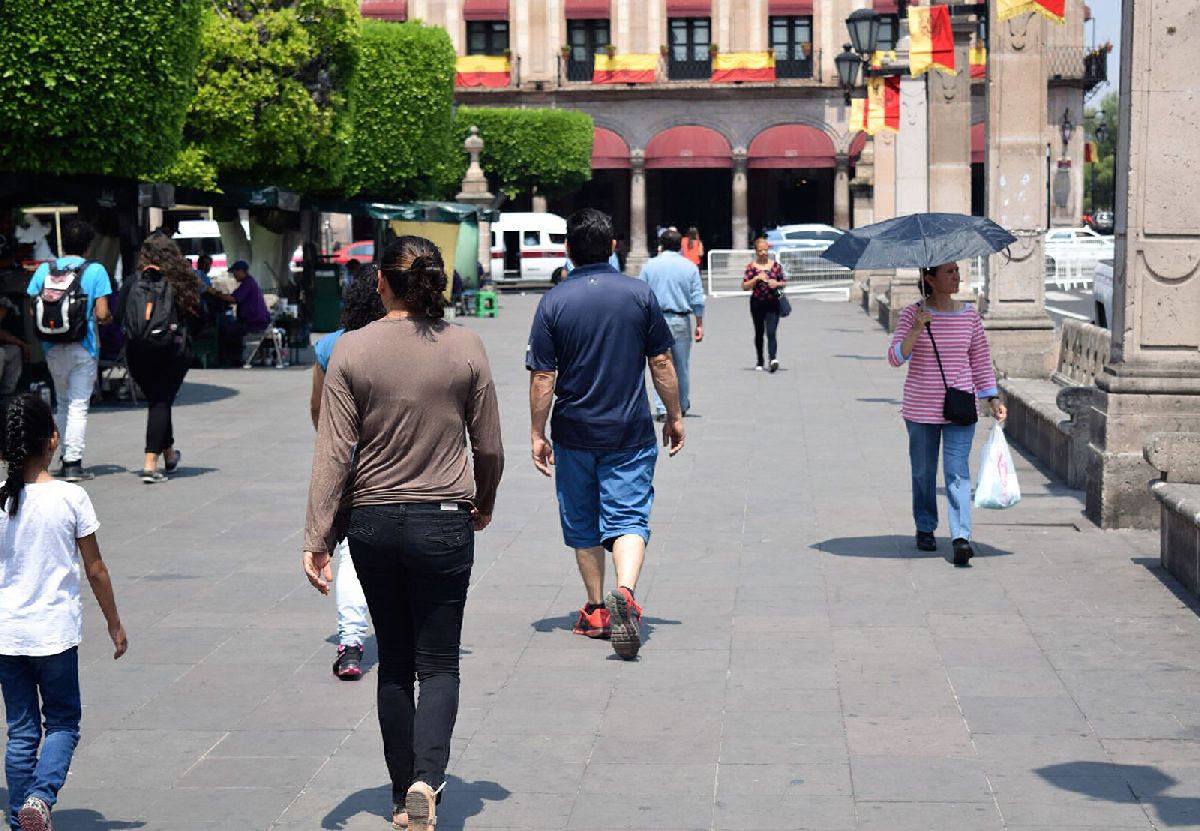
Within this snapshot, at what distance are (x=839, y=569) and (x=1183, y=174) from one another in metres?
2.98

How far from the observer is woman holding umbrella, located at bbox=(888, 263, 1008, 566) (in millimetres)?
9570

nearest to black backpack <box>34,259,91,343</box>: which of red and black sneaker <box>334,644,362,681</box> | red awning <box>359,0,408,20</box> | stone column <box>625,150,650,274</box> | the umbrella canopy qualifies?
the umbrella canopy

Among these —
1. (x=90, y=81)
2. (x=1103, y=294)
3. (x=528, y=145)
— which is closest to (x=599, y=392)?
(x=90, y=81)

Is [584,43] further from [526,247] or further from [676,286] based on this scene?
[676,286]

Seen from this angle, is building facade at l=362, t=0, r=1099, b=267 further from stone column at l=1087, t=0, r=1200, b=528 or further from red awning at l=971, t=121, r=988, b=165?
stone column at l=1087, t=0, r=1200, b=528

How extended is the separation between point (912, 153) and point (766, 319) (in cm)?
763

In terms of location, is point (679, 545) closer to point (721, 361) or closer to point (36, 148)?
point (36, 148)

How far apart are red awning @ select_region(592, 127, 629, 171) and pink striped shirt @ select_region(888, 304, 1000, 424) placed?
55303mm

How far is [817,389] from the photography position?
2000 centimetres

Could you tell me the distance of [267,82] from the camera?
25000 millimetres

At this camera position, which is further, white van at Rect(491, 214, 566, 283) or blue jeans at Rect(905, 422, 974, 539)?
white van at Rect(491, 214, 566, 283)

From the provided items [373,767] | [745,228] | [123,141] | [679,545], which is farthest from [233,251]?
[745,228]

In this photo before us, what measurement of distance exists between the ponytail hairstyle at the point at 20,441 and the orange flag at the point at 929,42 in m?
16.6

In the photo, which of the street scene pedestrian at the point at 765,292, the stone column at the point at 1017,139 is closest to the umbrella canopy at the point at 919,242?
the stone column at the point at 1017,139
